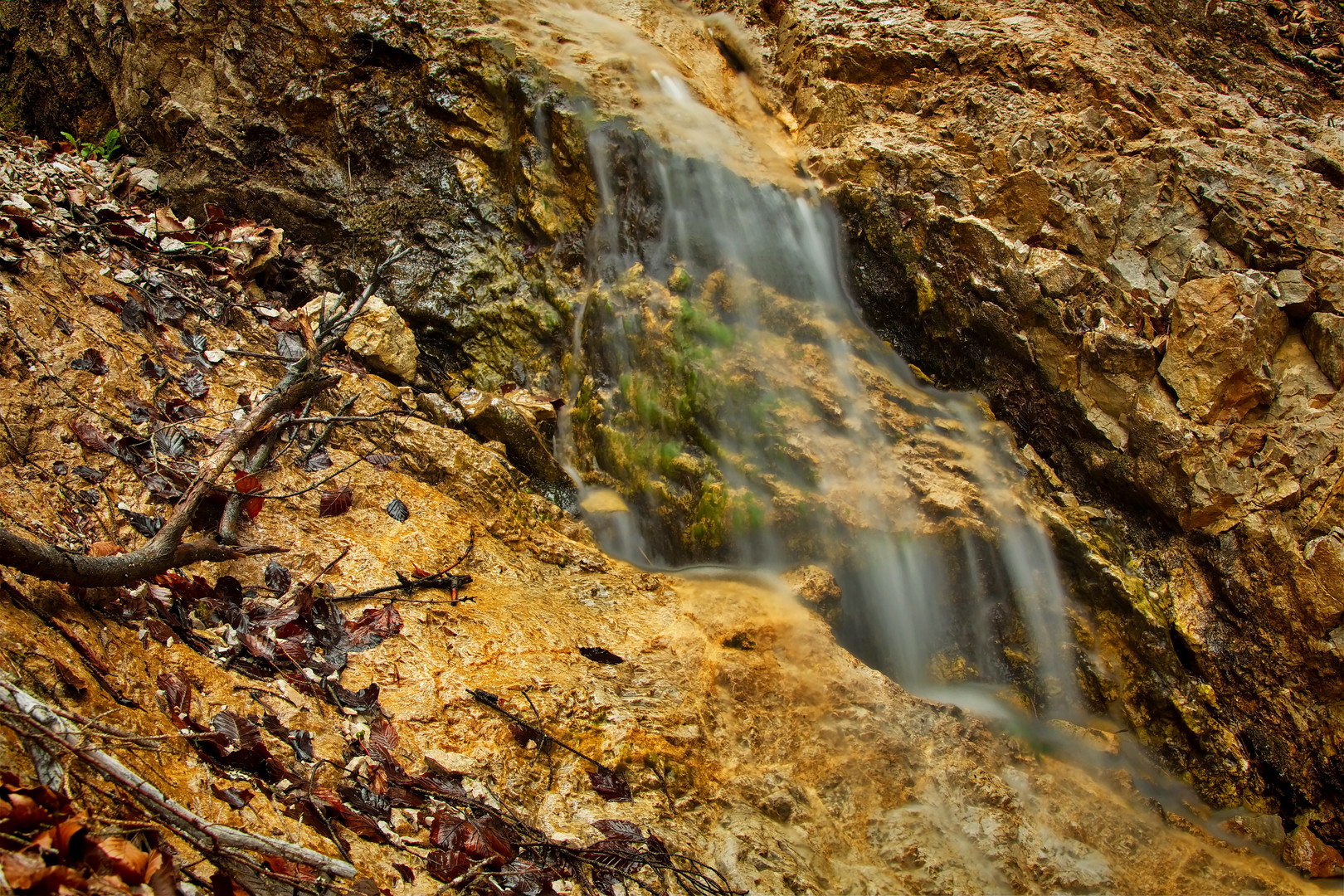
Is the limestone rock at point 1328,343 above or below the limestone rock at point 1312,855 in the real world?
above

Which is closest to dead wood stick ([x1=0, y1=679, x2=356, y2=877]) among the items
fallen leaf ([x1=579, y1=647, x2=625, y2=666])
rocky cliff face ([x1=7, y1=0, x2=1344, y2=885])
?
fallen leaf ([x1=579, y1=647, x2=625, y2=666])

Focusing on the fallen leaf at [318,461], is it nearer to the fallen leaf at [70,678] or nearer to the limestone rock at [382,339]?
the limestone rock at [382,339]

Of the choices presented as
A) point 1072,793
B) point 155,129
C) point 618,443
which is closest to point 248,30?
point 155,129

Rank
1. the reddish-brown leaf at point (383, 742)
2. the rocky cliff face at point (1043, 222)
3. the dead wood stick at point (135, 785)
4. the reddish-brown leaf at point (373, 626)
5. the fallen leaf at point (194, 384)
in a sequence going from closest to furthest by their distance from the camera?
the dead wood stick at point (135, 785) < the reddish-brown leaf at point (383, 742) < the reddish-brown leaf at point (373, 626) < the fallen leaf at point (194, 384) < the rocky cliff face at point (1043, 222)

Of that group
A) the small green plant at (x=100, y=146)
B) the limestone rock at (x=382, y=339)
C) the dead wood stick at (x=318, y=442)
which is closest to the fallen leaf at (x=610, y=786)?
the dead wood stick at (x=318, y=442)

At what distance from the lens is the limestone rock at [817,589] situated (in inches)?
178

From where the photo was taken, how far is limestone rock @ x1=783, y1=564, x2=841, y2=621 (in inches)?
178

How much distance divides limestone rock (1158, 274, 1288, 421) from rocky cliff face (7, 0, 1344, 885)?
0.05ft

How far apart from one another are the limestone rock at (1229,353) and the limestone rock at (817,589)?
8.12 feet

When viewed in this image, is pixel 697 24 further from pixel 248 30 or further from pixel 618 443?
pixel 618 443

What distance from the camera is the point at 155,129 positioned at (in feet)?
17.9

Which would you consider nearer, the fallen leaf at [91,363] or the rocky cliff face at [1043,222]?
the fallen leaf at [91,363]

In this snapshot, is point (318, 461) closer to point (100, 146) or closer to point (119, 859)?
point (119, 859)

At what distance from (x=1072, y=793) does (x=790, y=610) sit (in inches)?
67.1
